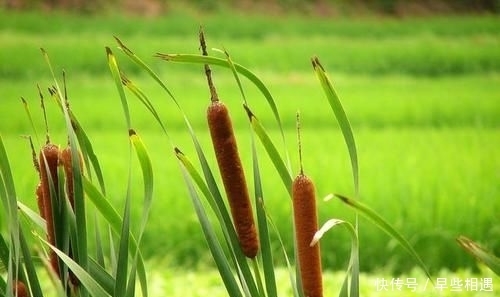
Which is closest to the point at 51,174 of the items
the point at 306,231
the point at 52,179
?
the point at 52,179

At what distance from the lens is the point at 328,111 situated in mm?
3383

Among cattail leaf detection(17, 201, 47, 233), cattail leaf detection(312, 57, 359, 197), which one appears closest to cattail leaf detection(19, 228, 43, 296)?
cattail leaf detection(17, 201, 47, 233)

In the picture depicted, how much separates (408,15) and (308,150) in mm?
567

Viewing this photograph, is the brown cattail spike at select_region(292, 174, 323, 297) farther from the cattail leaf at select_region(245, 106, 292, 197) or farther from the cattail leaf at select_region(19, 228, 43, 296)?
the cattail leaf at select_region(19, 228, 43, 296)

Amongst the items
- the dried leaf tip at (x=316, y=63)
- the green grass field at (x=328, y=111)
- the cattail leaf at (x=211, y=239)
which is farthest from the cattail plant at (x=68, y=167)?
the green grass field at (x=328, y=111)

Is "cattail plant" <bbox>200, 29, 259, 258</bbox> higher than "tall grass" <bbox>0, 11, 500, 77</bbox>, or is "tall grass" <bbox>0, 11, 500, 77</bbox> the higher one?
"tall grass" <bbox>0, 11, 500, 77</bbox>

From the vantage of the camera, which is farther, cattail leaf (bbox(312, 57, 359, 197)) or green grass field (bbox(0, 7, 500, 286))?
green grass field (bbox(0, 7, 500, 286))

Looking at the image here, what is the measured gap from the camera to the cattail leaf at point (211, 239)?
0.80 metres

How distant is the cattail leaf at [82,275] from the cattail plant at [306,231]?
17 cm

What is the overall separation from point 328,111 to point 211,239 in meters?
2.59

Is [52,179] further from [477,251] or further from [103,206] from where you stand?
[477,251]

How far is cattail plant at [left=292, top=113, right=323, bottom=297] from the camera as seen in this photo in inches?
30.2

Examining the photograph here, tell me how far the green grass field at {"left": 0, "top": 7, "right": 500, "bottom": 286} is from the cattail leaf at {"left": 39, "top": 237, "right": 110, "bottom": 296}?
5.32 ft

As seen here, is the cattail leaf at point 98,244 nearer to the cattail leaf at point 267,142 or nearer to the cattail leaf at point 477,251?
the cattail leaf at point 267,142
